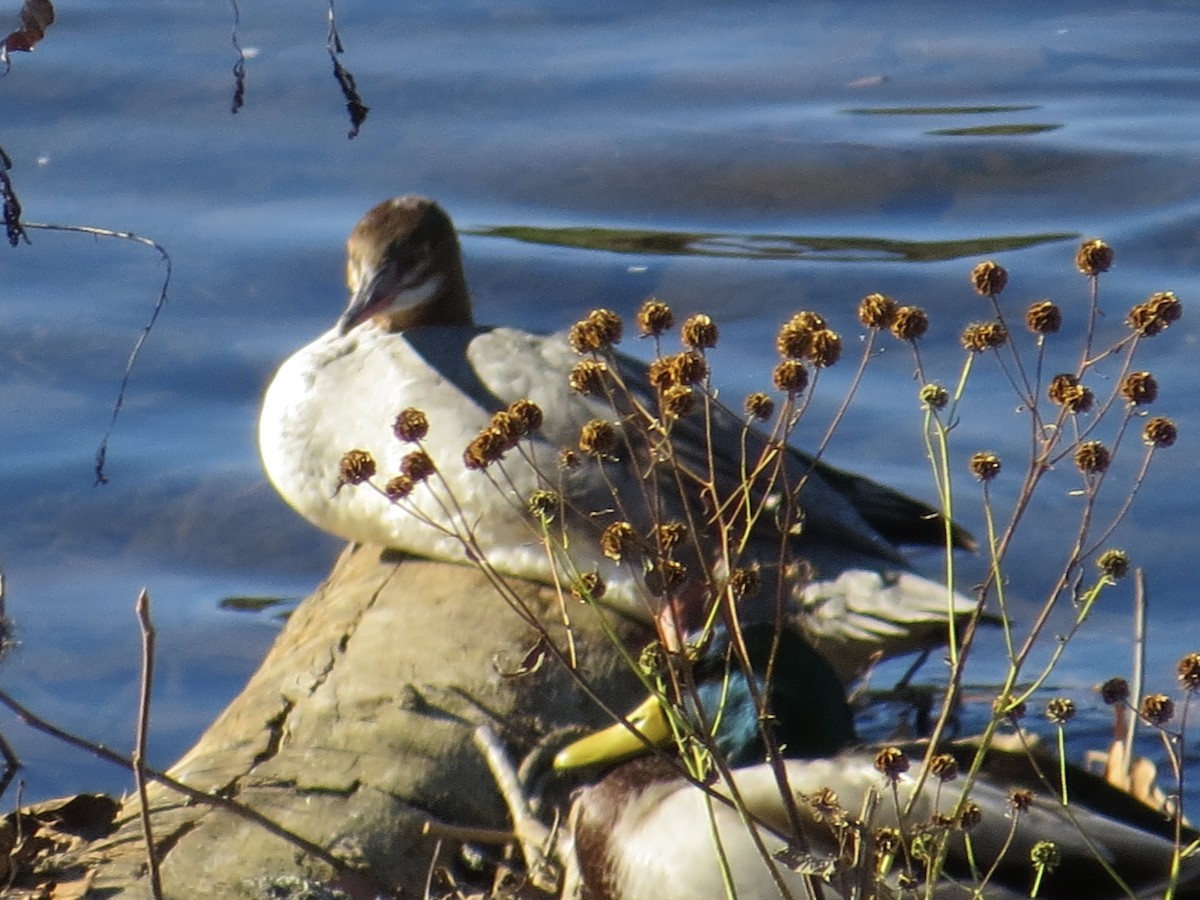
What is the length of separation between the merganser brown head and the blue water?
0.50 metres

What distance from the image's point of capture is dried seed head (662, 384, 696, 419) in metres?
3.32

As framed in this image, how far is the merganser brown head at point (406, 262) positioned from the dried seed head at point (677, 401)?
4.34m

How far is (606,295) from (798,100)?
2.09 m

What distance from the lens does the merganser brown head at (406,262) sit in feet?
25.5

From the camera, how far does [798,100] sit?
33.3 feet

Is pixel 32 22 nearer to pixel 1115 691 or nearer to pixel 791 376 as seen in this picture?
pixel 791 376

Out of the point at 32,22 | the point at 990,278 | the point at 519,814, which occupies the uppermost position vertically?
the point at 32,22

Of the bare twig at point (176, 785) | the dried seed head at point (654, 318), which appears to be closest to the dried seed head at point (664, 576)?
the dried seed head at point (654, 318)

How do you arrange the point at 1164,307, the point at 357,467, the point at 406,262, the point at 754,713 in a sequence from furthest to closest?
the point at 406,262
the point at 754,713
the point at 357,467
the point at 1164,307

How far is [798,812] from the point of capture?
3.58 metres

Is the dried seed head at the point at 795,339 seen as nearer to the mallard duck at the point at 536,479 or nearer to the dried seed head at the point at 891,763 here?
the dried seed head at the point at 891,763

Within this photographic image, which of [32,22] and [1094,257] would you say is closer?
[1094,257]

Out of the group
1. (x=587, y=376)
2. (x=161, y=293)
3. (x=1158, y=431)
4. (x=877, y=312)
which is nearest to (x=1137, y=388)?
(x=1158, y=431)

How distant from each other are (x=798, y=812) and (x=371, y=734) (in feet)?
4.66
